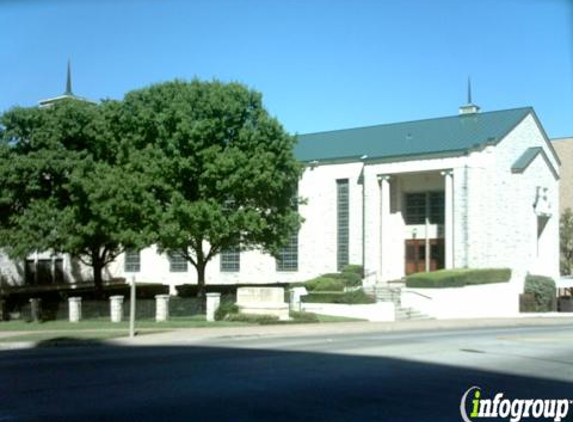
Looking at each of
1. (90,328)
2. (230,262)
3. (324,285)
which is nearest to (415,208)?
(324,285)

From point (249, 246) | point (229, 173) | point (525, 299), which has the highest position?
point (229, 173)

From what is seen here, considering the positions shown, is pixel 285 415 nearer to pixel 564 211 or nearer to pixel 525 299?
pixel 525 299

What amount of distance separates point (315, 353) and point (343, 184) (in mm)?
32430

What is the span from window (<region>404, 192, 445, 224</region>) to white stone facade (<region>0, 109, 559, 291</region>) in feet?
1.28

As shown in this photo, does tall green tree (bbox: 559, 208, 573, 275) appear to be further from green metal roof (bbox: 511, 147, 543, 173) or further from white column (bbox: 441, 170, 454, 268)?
white column (bbox: 441, 170, 454, 268)

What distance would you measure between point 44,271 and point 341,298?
27903 millimetres

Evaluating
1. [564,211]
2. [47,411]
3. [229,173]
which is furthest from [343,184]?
[47,411]

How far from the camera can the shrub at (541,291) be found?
141ft

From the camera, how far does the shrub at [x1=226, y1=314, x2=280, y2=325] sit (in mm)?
30328

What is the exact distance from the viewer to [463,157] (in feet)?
145

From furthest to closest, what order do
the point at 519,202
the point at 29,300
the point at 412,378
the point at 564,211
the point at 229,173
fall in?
the point at 564,211 < the point at 519,202 < the point at 29,300 < the point at 229,173 < the point at 412,378

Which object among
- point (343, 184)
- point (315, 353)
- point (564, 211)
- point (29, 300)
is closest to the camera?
point (315, 353)

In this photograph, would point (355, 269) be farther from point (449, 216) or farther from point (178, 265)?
point (178, 265)

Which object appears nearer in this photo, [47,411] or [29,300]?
[47,411]
